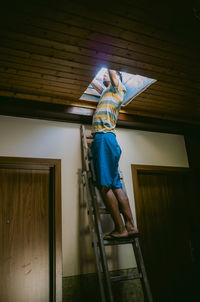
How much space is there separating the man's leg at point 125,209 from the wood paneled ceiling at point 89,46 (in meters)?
1.22

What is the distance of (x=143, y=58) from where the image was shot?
2.50 meters

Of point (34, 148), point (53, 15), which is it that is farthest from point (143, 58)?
point (34, 148)

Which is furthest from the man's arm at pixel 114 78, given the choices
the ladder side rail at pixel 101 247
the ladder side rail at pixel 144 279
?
the ladder side rail at pixel 144 279

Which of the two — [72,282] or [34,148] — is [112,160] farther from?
[72,282]

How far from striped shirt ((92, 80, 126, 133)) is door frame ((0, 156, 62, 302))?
66cm

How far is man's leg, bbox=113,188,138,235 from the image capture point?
8.36 feet

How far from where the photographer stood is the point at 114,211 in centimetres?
257

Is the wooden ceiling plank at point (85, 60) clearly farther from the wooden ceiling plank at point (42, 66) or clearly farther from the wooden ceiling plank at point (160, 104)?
the wooden ceiling plank at point (160, 104)

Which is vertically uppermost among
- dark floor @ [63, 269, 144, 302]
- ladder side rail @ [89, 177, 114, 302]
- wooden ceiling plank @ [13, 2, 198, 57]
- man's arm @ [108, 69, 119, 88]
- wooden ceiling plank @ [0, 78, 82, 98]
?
man's arm @ [108, 69, 119, 88]

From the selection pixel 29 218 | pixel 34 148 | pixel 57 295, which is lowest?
pixel 57 295

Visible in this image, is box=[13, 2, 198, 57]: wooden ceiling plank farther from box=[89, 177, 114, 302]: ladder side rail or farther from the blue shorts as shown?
box=[89, 177, 114, 302]: ladder side rail

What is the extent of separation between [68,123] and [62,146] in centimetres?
34

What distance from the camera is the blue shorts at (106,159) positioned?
8.79 ft

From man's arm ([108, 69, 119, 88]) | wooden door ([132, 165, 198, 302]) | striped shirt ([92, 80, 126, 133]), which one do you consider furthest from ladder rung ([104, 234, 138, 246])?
man's arm ([108, 69, 119, 88])
